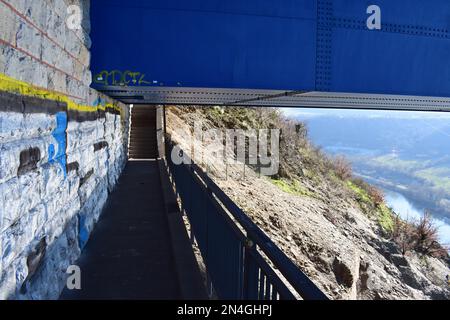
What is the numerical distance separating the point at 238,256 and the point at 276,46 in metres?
5.36

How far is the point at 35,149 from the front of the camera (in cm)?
338

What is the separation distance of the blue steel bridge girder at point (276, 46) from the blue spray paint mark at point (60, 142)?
9.11ft

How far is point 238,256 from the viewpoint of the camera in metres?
3.19

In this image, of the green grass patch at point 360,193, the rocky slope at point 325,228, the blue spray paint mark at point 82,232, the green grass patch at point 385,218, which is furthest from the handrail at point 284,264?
the green grass patch at point 360,193

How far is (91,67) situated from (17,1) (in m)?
4.10

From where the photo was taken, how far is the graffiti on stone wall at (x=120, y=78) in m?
6.93

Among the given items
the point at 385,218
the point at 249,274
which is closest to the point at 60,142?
the point at 249,274

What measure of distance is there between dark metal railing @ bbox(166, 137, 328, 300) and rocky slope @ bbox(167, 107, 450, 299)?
6.62 meters

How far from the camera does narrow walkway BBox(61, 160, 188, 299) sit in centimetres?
467

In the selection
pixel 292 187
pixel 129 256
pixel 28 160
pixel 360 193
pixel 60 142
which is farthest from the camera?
pixel 360 193

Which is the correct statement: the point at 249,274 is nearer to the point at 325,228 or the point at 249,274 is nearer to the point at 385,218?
the point at 325,228

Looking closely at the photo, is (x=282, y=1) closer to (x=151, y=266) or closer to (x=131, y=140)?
(x=151, y=266)

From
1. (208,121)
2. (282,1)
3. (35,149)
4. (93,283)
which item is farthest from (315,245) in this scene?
(208,121)

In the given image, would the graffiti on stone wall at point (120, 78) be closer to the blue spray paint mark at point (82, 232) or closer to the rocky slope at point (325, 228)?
the blue spray paint mark at point (82, 232)
